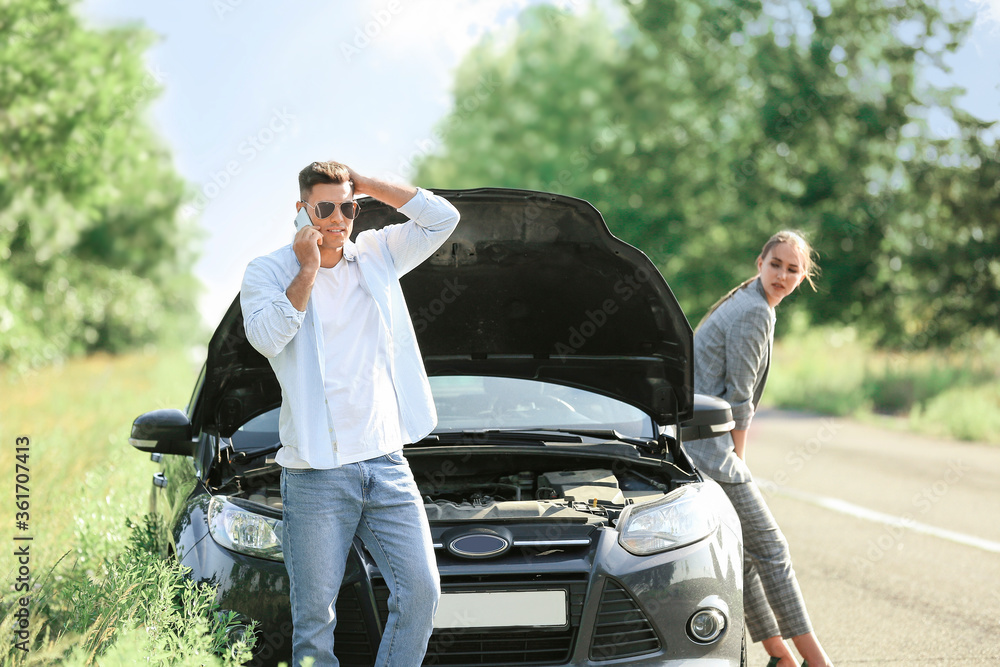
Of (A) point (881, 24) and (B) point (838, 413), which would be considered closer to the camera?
(B) point (838, 413)

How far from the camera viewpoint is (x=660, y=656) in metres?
3.12

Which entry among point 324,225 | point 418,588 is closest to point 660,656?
point 418,588

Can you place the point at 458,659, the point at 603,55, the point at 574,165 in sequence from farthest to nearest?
1. the point at 603,55
2. the point at 574,165
3. the point at 458,659

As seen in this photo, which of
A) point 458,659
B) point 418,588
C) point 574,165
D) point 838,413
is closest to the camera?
point 418,588

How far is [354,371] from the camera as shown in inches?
111

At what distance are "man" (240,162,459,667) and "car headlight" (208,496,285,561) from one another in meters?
0.31

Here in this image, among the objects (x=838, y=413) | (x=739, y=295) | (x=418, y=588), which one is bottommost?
(x=838, y=413)

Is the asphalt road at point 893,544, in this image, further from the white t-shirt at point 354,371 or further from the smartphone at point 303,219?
the smartphone at point 303,219

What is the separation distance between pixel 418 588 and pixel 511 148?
3344 centimetres

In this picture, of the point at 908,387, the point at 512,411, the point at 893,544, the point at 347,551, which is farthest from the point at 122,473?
the point at 908,387

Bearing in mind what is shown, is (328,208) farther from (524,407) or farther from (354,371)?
(524,407)

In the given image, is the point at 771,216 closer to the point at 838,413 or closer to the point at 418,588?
the point at 838,413

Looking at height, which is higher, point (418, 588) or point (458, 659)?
point (418, 588)

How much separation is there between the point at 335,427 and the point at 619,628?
3.93 ft
